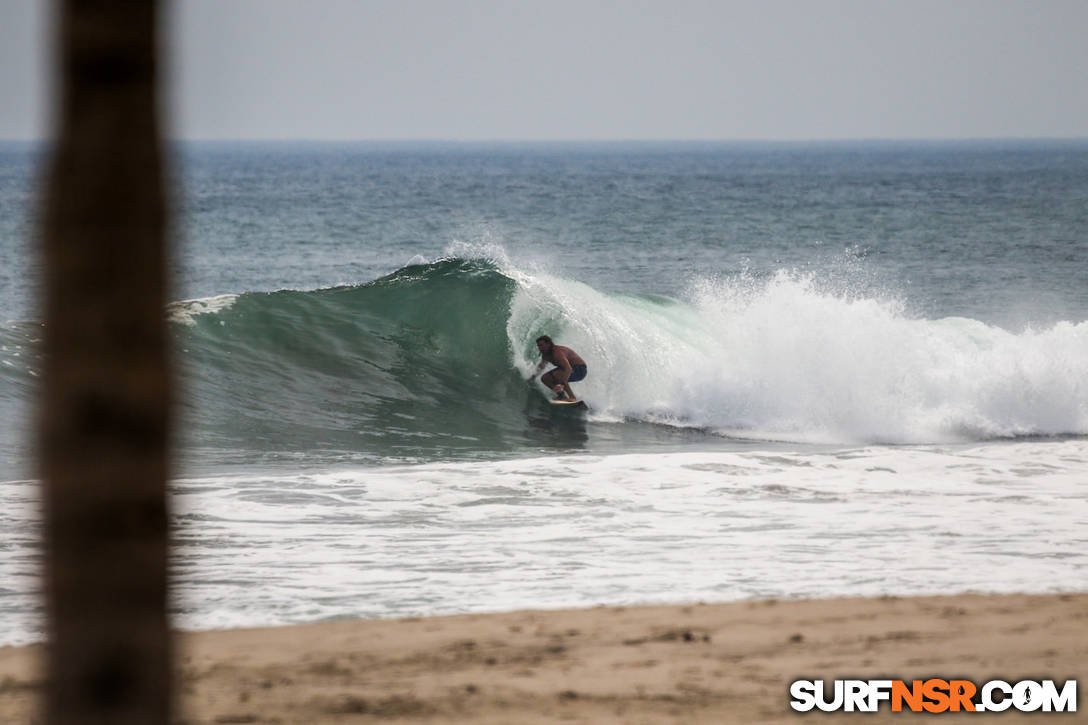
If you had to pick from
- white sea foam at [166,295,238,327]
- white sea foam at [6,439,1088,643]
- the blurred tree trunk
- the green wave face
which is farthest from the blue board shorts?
the blurred tree trunk

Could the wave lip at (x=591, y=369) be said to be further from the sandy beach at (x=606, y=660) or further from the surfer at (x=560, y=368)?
the sandy beach at (x=606, y=660)

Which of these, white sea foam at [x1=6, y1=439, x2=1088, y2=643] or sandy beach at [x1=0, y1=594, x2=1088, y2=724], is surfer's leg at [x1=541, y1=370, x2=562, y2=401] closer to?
white sea foam at [x1=6, y1=439, x2=1088, y2=643]

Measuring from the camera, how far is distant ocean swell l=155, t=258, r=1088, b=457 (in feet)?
45.0

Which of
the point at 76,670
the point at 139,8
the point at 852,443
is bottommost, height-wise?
the point at 852,443

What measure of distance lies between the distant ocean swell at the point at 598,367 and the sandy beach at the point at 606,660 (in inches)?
253

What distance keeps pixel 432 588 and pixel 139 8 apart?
5.13 m

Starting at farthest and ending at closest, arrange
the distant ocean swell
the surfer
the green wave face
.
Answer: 1. the surfer
2. the distant ocean swell
3. the green wave face

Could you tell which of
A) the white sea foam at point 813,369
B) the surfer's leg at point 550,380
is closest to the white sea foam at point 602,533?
the white sea foam at point 813,369

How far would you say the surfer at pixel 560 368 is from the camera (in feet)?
49.1

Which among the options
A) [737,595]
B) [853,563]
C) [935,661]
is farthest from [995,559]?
[935,661]

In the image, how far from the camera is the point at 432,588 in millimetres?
6727

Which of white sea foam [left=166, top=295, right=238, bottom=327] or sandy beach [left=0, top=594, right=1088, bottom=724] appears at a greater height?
white sea foam [left=166, top=295, right=238, bottom=327]

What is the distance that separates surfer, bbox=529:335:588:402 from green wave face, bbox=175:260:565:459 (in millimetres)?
303

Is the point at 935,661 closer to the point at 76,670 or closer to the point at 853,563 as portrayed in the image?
the point at 853,563
